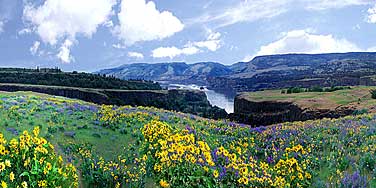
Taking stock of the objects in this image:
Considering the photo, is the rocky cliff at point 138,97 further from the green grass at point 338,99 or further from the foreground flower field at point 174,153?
the foreground flower field at point 174,153

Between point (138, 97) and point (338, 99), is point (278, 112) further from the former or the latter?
point (138, 97)

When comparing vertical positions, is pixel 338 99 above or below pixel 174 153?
below

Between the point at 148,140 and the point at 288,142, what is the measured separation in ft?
25.5

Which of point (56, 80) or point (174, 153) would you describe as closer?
point (174, 153)

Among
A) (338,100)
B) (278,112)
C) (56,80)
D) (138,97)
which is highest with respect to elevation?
(56,80)

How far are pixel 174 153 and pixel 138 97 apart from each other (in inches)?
4560

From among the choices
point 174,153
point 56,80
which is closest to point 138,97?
point 56,80

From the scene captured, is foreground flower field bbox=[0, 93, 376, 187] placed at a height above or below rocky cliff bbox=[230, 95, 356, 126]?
above

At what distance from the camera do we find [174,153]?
277 inches

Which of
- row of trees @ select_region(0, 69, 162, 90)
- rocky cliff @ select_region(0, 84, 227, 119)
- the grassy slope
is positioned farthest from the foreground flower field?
row of trees @ select_region(0, 69, 162, 90)

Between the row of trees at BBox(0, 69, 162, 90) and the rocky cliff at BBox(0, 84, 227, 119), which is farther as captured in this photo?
the row of trees at BBox(0, 69, 162, 90)

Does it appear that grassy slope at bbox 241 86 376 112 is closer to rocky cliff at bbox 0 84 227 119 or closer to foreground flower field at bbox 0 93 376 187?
foreground flower field at bbox 0 93 376 187

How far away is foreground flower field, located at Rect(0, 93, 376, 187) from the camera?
276 inches

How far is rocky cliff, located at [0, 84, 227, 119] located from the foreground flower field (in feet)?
189
